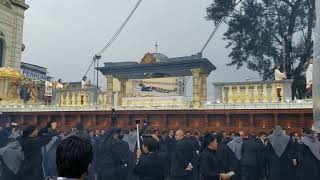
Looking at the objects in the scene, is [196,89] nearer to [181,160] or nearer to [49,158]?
[181,160]

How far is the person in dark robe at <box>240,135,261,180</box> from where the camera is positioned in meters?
11.6

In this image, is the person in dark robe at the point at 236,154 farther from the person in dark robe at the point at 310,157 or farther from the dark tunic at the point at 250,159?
the person in dark robe at the point at 310,157

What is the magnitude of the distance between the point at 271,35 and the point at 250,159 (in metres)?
15.5

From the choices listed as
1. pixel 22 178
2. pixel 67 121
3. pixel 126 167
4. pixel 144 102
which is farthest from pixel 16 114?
pixel 22 178

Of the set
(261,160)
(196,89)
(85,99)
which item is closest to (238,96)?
(196,89)

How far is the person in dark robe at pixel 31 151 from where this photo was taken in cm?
838

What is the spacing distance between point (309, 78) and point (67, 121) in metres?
11.3

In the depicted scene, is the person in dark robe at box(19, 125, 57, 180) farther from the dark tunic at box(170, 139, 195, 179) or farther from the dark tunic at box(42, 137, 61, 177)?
the dark tunic at box(170, 139, 195, 179)

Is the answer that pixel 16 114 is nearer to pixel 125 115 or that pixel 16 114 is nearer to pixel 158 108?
pixel 125 115

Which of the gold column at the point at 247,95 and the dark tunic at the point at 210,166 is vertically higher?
the gold column at the point at 247,95

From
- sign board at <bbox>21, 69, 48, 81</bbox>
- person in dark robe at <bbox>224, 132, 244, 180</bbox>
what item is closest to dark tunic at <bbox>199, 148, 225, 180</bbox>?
person in dark robe at <bbox>224, 132, 244, 180</bbox>

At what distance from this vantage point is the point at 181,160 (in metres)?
10.1

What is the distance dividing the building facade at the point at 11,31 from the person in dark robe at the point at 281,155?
22.5 metres

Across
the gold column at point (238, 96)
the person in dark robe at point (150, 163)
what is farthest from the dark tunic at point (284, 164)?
the gold column at point (238, 96)
